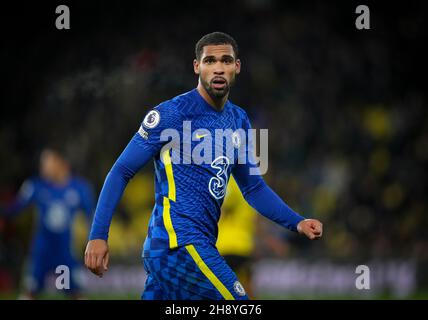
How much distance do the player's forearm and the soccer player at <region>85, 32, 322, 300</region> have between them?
0.13m

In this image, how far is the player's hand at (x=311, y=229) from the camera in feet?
17.1

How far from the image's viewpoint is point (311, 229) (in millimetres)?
5238

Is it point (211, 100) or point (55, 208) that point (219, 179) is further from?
point (55, 208)

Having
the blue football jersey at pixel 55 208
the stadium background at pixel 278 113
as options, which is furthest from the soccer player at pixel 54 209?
the stadium background at pixel 278 113

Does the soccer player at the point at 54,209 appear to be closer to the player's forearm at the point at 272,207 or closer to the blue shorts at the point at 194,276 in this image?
the player's forearm at the point at 272,207

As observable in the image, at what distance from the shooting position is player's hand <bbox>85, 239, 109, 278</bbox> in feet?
15.3

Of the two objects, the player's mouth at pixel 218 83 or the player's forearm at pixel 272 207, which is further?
the player's forearm at pixel 272 207

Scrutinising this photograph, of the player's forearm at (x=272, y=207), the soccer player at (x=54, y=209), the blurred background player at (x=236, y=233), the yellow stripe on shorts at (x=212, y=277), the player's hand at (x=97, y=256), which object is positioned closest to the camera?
the player's hand at (x=97, y=256)

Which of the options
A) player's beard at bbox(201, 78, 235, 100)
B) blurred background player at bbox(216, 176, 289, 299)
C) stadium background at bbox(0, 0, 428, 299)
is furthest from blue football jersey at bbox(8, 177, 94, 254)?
player's beard at bbox(201, 78, 235, 100)

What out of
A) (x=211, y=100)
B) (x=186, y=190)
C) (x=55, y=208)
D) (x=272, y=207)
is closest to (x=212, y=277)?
(x=186, y=190)

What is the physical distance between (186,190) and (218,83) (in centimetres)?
70
